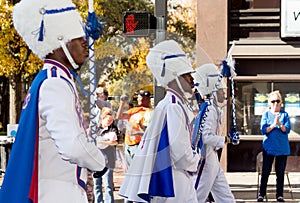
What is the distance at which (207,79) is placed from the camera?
8.95 meters

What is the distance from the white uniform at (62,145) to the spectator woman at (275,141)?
814 cm

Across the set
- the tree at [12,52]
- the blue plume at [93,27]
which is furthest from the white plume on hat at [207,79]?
the tree at [12,52]

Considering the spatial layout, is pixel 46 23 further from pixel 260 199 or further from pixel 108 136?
pixel 260 199

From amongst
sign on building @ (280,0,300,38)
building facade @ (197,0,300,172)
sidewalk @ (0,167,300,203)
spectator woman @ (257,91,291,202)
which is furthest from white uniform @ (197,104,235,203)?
sign on building @ (280,0,300,38)

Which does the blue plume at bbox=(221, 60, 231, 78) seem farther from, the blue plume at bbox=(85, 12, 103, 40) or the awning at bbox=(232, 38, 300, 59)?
the awning at bbox=(232, 38, 300, 59)

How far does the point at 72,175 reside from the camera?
4770 millimetres

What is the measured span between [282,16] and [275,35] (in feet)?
1.58

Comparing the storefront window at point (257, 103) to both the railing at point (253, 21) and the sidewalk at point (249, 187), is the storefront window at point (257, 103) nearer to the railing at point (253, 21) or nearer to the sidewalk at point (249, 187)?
the sidewalk at point (249, 187)

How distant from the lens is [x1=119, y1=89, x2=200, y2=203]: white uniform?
6770 millimetres

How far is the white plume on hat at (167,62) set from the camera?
613cm

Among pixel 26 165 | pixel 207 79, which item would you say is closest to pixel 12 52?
pixel 207 79

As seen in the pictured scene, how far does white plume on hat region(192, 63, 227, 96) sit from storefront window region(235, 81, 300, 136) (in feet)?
28.5

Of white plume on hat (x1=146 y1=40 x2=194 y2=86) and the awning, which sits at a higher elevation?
white plume on hat (x1=146 y1=40 x2=194 y2=86)

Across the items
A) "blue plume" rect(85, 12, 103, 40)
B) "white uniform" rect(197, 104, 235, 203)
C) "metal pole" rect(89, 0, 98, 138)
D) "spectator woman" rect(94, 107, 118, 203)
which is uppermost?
"blue plume" rect(85, 12, 103, 40)
